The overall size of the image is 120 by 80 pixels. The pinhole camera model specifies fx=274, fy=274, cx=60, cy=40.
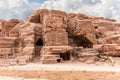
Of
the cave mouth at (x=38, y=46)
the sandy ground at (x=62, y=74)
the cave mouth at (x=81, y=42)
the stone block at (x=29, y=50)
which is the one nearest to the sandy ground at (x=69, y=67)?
the sandy ground at (x=62, y=74)

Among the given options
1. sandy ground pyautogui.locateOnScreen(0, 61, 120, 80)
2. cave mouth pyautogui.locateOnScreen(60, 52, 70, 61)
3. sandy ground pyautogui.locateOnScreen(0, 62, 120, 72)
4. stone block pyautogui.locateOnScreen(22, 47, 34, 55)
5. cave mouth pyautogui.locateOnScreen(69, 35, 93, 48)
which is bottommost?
sandy ground pyautogui.locateOnScreen(0, 62, 120, 72)

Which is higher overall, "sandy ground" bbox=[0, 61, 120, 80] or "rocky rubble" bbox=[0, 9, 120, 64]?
"rocky rubble" bbox=[0, 9, 120, 64]

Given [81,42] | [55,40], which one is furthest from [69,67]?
[81,42]

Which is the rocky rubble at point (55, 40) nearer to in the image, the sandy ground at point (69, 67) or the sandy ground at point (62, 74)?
the sandy ground at point (62, 74)

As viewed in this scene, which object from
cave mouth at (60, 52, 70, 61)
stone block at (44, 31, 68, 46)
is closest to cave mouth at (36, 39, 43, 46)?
stone block at (44, 31, 68, 46)

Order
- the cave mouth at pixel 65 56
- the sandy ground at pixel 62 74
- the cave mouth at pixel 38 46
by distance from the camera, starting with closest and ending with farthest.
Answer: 1. the sandy ground at pixel 62 74
2. the cave mouth at pixel 65 56
3. the cave mouth at pixel 38 46

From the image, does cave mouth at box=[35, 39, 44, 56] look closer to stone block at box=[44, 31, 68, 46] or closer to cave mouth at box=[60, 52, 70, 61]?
stone block at box=[44, 31, 68, 46]

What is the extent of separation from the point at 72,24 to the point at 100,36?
17.9 ft

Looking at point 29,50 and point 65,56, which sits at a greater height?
point 29,50

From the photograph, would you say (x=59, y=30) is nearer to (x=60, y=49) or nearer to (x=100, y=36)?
(x=60, y=49)

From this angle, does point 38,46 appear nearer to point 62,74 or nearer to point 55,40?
point 55,40

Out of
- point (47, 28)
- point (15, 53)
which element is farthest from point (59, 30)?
point (15, 53)

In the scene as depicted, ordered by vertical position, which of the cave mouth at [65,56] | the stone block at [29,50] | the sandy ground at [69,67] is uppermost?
the stone block at [29,50]

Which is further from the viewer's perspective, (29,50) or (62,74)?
(29,50)
